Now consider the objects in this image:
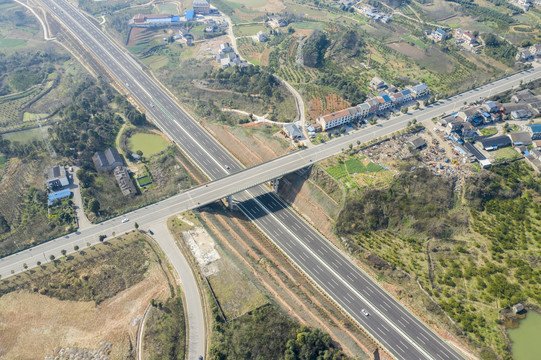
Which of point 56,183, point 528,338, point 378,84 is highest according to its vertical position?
point 378,84

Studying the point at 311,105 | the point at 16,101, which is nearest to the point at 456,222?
the point at 311,105

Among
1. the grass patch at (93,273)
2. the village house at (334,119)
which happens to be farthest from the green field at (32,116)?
the village house at (334,119)

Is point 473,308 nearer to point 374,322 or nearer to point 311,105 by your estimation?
point 374,322

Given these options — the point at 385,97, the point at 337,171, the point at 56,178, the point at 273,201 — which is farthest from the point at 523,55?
the point at 56,178

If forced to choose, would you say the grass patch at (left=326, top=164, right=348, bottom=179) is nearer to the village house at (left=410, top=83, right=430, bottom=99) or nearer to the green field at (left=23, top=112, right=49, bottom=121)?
the village house at (left=410, top=83, right=430, bottom=99)

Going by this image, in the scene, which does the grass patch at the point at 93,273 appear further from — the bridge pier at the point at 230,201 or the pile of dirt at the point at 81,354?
the bridge pier at the point at 230,201

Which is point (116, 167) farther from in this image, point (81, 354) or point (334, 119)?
point (334, 119)
